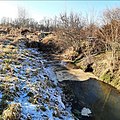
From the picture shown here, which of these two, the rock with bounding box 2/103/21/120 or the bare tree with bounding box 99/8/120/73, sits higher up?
the bare tree with bounding box 99/8/120/73

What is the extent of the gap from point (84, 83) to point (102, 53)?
6.50 meters

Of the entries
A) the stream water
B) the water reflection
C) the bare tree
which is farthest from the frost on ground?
the bare tree

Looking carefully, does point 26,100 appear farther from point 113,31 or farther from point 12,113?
point 113,31

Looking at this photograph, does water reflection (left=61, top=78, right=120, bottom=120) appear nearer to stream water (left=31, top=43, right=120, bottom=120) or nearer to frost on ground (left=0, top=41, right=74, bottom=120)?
stream water (left=31, top=43, right=120, bottom=120)

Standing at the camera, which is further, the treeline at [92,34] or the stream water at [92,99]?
the treeline at [92,34]

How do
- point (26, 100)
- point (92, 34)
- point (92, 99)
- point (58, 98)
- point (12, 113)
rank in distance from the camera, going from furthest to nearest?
point (92, 34) → point (92, 99) → point (58, 98) → point (26, 100) → point (12, 113)

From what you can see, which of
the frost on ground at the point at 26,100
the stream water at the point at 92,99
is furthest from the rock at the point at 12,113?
the stream water at the point at 92,99

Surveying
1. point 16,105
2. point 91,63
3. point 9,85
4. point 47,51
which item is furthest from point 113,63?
point 47,51

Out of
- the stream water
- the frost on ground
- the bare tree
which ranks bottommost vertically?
the stream water

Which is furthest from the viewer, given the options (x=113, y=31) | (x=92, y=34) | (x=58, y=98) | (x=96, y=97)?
(x=92, y=34)

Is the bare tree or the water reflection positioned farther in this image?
the bare tree

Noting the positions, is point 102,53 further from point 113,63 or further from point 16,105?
point 16,105

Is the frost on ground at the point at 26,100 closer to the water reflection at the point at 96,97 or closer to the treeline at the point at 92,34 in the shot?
the water reflection at the point at 96,97

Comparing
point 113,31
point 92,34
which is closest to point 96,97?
point 113,31
